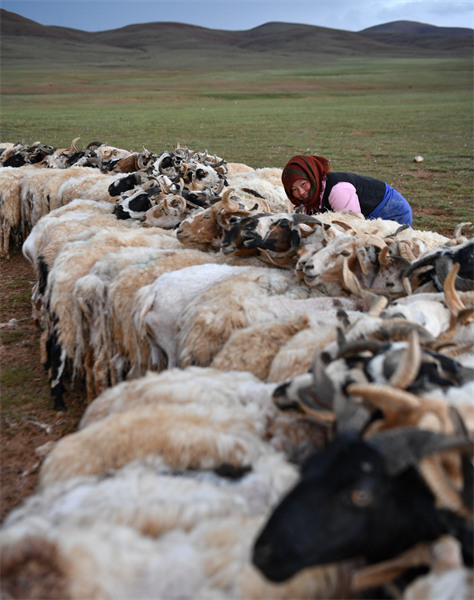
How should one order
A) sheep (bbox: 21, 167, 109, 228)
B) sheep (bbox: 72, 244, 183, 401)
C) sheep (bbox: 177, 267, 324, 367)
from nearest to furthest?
1. sheep (bbox: 177, 267, 324, 367)
2. sheep (bbox: 72, 244, 183, 401)
3. sheep (bbox: 21, 167, 109, 228)

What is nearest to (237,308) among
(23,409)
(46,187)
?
(23,409)

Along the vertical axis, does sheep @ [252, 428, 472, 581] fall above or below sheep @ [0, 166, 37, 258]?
above

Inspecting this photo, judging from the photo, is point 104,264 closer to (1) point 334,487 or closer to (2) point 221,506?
(2) point 221,506

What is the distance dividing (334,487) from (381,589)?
0.40 metres

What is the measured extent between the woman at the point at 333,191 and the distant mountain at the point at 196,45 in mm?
97459

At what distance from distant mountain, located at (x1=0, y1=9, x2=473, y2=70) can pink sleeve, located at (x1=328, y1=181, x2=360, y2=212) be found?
97.7 metres

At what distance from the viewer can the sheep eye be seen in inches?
59.2

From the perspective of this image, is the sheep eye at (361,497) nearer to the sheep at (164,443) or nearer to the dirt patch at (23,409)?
the sheep at (164,443)

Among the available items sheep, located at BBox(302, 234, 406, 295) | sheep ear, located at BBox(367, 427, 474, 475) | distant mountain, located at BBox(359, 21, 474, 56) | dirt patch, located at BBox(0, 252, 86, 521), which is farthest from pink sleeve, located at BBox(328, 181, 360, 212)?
distant mountain, located at BBox(359, 21, 474, 56)

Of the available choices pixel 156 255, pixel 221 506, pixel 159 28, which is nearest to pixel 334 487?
pixel 221 506

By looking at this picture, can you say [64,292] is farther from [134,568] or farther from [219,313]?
[134,568]

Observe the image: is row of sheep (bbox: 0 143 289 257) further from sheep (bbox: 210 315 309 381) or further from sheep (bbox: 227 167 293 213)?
sheep (bbox: 210 315 309 381)

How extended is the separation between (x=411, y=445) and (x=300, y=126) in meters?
26.0

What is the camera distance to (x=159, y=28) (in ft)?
528
